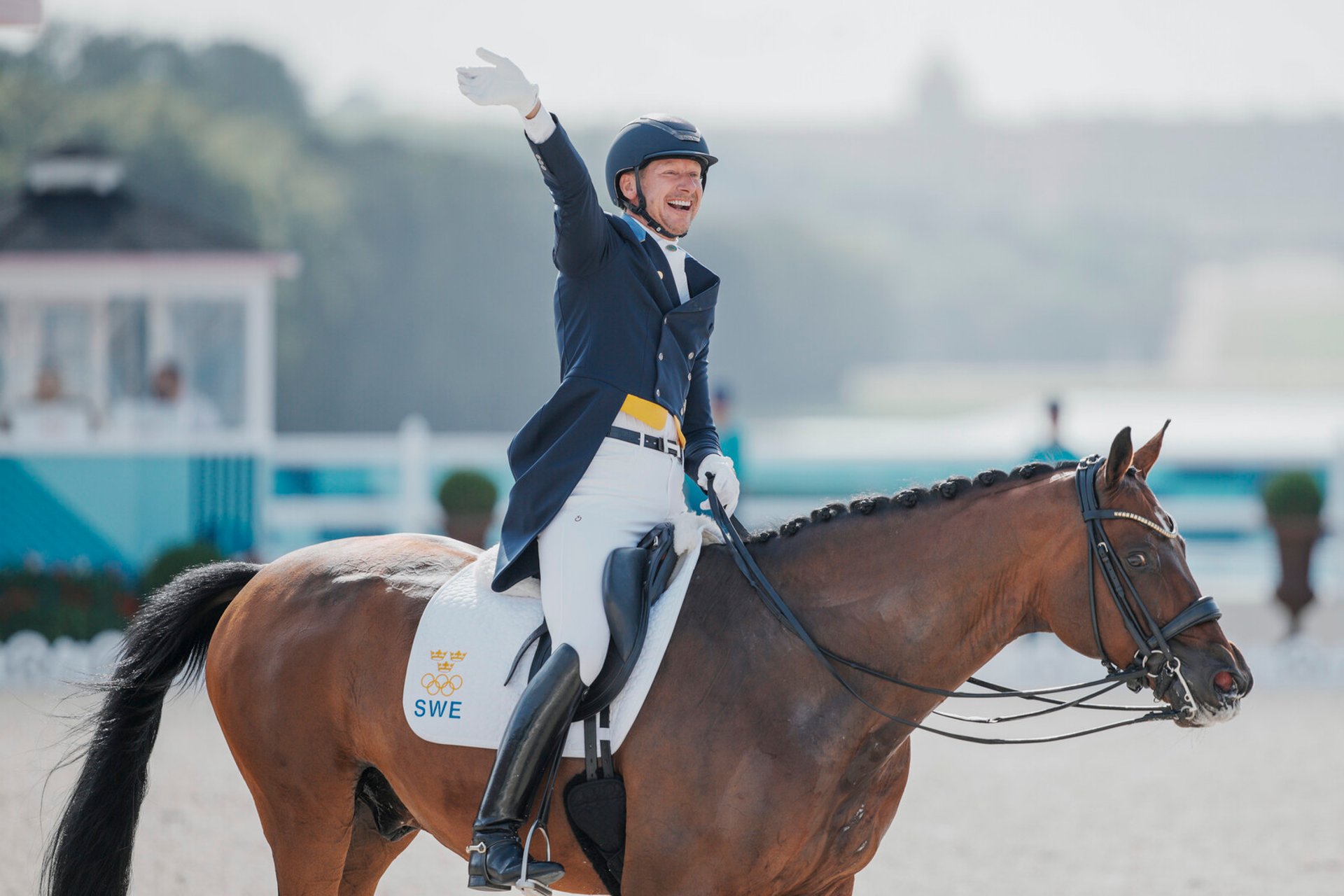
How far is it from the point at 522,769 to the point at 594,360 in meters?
0.96

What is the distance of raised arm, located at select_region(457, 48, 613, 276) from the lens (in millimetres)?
3092

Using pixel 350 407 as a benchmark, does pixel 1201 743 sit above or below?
above

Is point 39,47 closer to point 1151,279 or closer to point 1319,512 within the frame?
point 1319,512

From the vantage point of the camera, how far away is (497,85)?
3.08m

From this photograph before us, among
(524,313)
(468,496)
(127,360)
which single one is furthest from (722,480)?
(524,313)

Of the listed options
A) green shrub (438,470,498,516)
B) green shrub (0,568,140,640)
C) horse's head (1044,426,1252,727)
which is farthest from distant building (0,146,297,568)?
horse's head (1044,426,1252,727)

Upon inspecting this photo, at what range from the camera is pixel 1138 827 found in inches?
277

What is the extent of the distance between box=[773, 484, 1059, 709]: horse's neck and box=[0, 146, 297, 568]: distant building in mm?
8913

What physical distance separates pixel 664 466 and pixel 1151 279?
97.8 metres

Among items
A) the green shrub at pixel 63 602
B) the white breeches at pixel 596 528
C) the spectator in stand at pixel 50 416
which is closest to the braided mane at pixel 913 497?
the white breeches at pixel 596 528

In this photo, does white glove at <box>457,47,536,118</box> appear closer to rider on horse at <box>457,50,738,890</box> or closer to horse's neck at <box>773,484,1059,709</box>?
rider on horse at <box>457,50,738,890</box>

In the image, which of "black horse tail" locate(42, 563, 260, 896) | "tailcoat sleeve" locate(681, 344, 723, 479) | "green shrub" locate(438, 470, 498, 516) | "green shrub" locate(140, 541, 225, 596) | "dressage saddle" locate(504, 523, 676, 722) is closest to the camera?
"dressage saddle" locate(504, 523, 676, 722)

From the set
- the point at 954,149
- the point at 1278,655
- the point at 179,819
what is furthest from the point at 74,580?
the point at 954,149

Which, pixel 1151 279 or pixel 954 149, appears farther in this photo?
pixel 954 149
